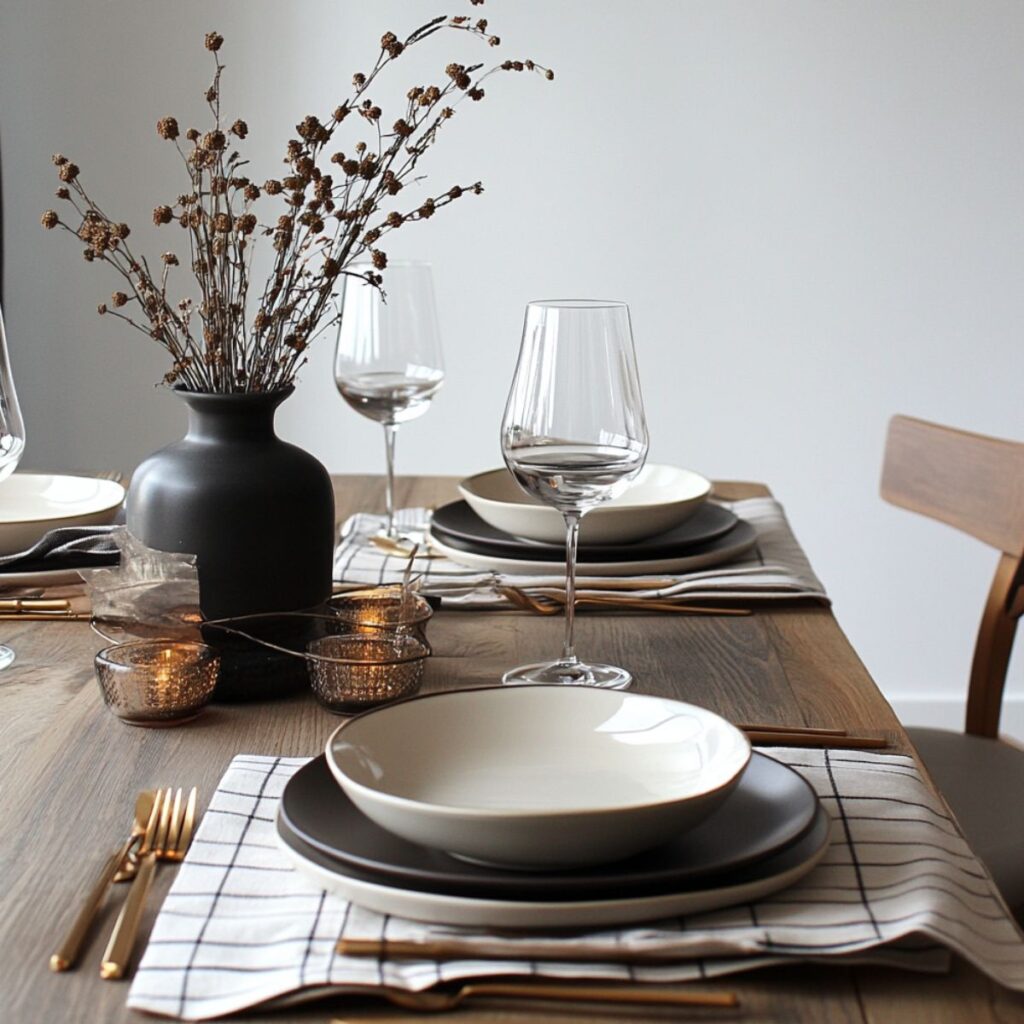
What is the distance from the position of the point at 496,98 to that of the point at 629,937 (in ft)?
8.09

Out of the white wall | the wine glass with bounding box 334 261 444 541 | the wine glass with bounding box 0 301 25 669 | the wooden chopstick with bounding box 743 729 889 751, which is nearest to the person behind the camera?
the wooden chopstick with bounding box 743 729 889 751

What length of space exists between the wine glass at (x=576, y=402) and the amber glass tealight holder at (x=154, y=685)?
220 millimetres

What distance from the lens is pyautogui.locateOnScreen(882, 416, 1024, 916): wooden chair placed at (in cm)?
152

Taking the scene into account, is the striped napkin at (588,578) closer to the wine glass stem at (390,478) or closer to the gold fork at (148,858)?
the wine glass stem at (390,478)

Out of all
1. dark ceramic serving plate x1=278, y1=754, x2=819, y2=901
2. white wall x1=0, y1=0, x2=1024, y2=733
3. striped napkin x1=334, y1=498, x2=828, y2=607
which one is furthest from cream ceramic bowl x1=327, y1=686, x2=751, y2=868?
white wall x1=0, y1=0, x2=1024, y2=733

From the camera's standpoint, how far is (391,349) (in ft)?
4.82

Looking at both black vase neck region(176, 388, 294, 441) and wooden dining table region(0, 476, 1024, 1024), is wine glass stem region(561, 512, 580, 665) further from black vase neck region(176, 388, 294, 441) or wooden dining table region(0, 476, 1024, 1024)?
black vase neck region(176, 388, 294, 441)

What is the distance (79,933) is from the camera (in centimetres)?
62

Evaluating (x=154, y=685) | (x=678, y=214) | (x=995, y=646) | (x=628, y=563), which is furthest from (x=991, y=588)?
(x=678, y=214)

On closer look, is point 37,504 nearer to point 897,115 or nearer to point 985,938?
point 985,938

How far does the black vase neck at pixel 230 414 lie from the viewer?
101 cm

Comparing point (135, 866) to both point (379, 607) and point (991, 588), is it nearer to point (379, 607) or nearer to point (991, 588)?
point (379, 607)

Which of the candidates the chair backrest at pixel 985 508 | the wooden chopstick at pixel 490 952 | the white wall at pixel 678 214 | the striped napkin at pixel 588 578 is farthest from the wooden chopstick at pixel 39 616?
the white wall at pixel 678 214

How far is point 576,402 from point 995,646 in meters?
0.94
